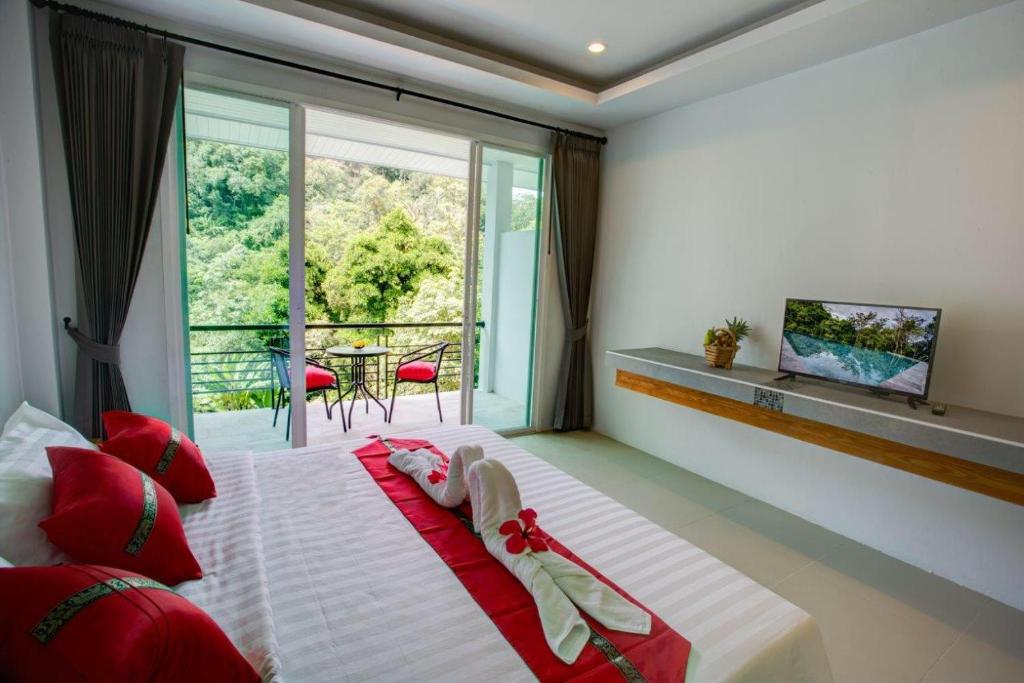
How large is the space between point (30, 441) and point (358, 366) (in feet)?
9.71

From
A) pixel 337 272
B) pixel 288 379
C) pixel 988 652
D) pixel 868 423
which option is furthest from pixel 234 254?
pixel 988 652

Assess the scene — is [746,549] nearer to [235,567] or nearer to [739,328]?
[739,328]

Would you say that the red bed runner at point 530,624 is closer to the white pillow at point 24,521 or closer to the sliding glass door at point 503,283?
the white pillow at point 24,521

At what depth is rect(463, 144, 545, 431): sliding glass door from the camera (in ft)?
12.7

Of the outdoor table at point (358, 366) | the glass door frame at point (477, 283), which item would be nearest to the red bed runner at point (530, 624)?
the glass door frame at point (477, 283)

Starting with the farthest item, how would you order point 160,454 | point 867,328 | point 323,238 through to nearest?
point 323,238 → point 867,328 → point 160,454

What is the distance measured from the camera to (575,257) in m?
4.16

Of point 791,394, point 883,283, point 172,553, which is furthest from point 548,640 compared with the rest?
point 883,283

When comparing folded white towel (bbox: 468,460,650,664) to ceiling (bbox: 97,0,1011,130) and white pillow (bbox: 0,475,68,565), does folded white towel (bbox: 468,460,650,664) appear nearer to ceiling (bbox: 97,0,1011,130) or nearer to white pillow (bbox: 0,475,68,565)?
white pillow (bbox: 0,475,68,565)

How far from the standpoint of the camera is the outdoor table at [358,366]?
4250 millimetres

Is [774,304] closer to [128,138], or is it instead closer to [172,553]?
[172,553]

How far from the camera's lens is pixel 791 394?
2.43m

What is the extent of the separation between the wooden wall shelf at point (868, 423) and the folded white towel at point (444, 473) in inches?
62.7

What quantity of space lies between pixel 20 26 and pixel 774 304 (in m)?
3.98
